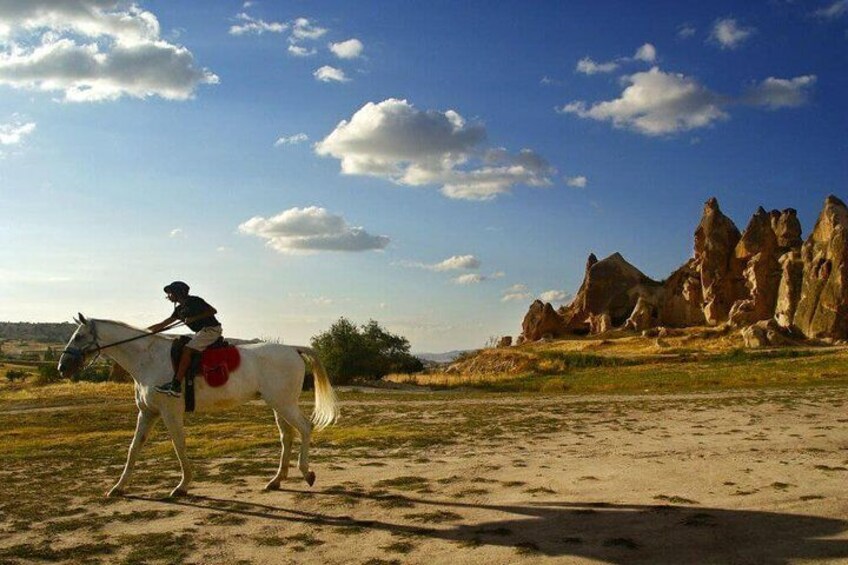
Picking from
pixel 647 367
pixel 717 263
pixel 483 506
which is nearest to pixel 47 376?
pixel 647 367

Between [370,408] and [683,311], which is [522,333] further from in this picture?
[370,408]

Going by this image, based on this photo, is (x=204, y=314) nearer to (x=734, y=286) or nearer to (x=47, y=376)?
(x=47, y=376)

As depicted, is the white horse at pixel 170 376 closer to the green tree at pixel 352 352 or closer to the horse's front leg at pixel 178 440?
the horse's front leg at pixel 178 440

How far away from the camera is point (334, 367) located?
6106 cm

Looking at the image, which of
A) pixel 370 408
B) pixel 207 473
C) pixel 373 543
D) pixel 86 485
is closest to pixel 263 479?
pixel 207 473

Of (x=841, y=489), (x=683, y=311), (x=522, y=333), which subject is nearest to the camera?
(x=841, y=489)

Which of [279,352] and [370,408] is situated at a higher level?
[279,352]

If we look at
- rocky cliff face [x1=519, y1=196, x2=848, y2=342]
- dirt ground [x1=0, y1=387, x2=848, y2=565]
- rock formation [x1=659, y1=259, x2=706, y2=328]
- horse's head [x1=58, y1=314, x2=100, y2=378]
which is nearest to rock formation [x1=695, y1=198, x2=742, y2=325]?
rocky cliff face [x1=519, y1=196, x2=848, y2=342]

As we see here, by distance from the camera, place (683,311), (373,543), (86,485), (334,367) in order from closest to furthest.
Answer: (373,543)
(86,485)
(334,367)
(683,311)

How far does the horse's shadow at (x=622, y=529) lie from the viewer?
7.20 metres

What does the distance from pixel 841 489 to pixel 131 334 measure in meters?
11.1

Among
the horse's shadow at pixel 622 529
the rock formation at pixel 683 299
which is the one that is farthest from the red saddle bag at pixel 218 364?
the rock formation at pixel 683 299

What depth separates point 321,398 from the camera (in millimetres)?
12555

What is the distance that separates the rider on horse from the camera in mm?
10875
